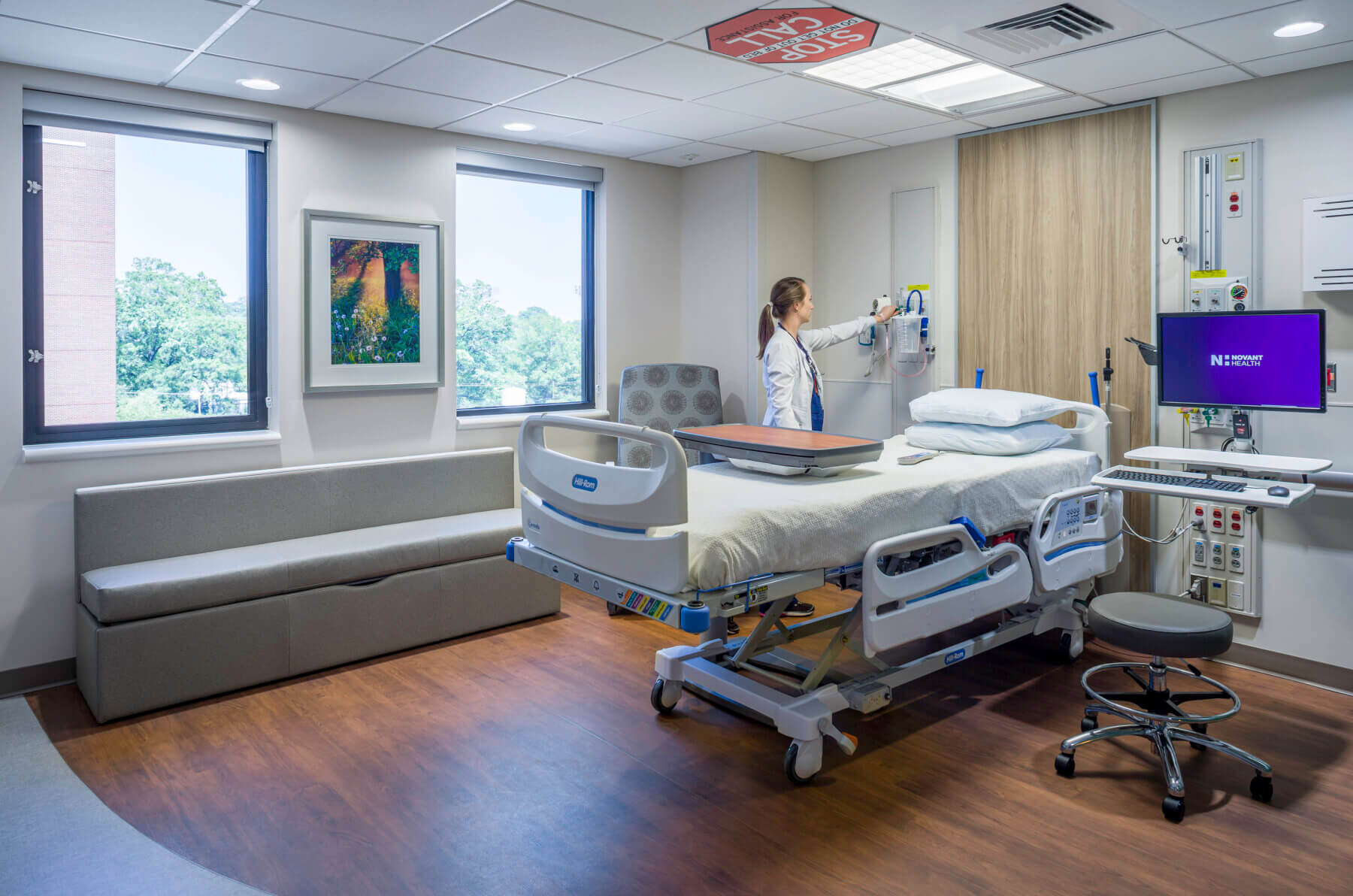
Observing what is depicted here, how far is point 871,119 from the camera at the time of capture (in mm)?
4402

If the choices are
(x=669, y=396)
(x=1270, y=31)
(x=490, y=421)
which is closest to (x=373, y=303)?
(x=490, y=421)

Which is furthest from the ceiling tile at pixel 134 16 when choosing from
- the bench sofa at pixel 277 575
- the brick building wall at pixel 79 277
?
the bench sofa at pixel 277 575

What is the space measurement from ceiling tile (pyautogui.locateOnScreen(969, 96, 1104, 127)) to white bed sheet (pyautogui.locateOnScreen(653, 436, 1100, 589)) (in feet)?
5.36

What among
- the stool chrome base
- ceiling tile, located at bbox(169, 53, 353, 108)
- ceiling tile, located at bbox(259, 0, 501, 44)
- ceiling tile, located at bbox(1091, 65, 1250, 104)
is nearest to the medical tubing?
the stool chrome base

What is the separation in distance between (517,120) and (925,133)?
2060 mm

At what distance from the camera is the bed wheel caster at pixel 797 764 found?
2.77m

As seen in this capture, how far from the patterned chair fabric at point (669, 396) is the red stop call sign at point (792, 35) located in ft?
6.84

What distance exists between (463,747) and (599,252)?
3.20m

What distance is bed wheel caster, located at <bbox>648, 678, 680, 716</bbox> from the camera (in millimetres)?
3281

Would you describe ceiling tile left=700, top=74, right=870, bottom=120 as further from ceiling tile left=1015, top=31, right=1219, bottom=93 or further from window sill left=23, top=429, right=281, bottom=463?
window sill left=23, top=429, right=281, bottom=463

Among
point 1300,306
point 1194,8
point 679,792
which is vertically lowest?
point 679,792

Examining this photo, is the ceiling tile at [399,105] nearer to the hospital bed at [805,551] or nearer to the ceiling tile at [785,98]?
the ceiling tile at [785,98]

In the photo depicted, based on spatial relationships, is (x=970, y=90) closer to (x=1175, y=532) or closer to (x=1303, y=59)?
(x=1303, y=59)

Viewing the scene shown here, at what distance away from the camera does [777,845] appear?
245 centimetres
